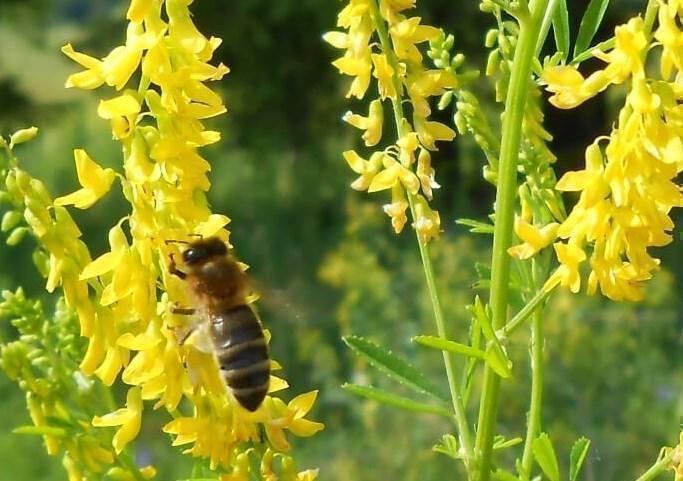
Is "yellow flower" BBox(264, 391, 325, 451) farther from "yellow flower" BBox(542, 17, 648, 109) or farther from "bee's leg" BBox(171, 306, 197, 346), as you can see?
"yellow flower" BBox(542, 17, 648, 109)

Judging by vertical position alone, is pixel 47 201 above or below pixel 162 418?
above

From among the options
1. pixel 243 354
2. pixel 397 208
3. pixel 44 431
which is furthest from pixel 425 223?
pixel 44 431

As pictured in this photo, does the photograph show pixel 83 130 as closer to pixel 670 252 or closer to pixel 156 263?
pixel 670 252

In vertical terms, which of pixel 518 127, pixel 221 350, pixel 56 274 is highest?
pixel 518 127

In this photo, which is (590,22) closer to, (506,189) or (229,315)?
(506,189)

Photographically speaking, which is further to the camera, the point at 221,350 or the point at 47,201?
the point at 221,350

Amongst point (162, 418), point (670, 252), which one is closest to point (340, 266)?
point (162, 418)

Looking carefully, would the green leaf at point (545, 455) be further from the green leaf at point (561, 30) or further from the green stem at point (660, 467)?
the green leaf at point (561, 30)

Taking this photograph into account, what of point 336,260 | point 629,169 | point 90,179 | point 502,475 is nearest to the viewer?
point 629,169
